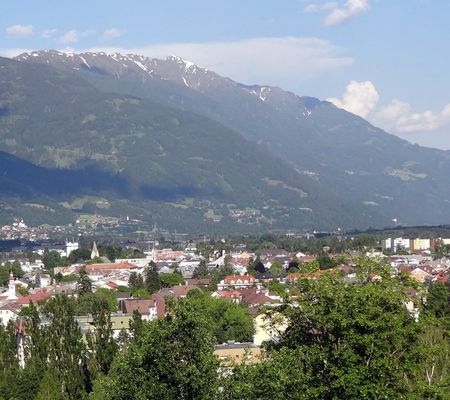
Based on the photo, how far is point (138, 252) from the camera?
18962 cm

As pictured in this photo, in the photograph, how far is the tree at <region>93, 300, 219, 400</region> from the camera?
29047 millimetres

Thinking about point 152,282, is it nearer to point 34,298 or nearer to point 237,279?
point 237,279

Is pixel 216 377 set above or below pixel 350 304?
below

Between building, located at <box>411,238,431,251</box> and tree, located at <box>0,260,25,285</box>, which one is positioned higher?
building, located at <box>411,238,431,251</box>

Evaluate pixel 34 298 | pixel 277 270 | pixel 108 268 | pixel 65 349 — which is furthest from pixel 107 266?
pixel 65 349

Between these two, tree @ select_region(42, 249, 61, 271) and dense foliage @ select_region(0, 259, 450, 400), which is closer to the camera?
dense foliage @ select_region(0, 259, 450, 400)

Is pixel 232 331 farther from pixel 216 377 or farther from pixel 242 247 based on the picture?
pixel 242 247

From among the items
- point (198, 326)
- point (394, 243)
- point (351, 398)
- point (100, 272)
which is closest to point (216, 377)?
point (198, 326)

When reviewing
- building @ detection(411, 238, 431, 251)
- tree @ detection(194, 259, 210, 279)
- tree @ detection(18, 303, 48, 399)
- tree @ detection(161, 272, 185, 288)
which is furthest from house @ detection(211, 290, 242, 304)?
building @ detection(411, 238, 431, 251)

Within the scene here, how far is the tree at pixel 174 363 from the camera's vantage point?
29047 millimetres

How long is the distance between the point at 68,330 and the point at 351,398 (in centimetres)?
2436

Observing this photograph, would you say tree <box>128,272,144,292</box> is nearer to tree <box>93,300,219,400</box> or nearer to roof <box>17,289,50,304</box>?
roof <box>17,289,50,304</box>

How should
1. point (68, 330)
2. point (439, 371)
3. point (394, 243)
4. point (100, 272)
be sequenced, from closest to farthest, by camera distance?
point (439, 371) < point (68, 330) < point (100, 272) < point (394, 243)

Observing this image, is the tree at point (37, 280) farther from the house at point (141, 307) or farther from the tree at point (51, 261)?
the house at point (141, 307)
